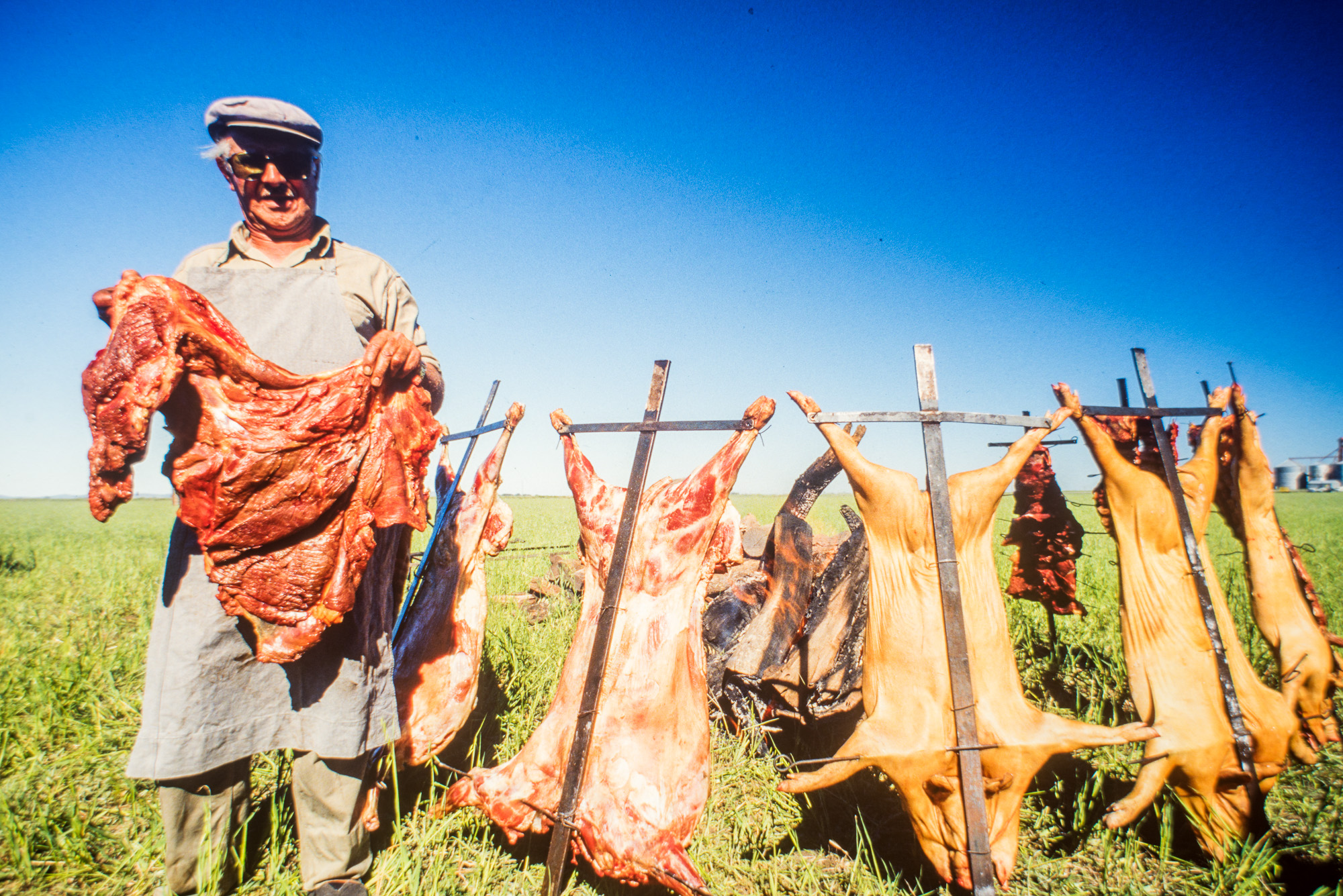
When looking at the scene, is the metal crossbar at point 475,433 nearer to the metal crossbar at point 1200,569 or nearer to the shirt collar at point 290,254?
the shirt collar at point 290,254

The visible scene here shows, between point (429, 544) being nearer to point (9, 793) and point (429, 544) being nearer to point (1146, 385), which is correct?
point (9, 793)

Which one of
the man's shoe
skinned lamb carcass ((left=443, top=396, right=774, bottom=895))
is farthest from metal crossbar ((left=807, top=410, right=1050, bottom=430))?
the man's shoe

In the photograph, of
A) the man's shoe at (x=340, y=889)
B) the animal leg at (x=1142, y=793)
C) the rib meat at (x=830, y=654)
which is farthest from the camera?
the rib meat at (x=830, y=654)

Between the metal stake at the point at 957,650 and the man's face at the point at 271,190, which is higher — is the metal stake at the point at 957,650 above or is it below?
below

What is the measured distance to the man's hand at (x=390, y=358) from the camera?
236cm

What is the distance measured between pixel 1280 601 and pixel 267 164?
598 centimetres

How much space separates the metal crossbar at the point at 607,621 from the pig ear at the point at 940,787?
164cm

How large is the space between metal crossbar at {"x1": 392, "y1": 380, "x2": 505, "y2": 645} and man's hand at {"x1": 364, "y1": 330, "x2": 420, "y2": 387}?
94 cm

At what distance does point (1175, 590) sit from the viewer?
299 cm

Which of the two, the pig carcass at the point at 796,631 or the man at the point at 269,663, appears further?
the pig carcass at the point at 796,631

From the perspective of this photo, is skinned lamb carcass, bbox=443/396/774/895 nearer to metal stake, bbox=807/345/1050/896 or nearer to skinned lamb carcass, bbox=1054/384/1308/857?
metal stake, bbox=807/345/1050/896

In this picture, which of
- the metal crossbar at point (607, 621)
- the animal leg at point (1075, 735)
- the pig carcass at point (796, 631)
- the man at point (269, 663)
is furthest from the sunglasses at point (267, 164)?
the animal leg at point (1075, 735)

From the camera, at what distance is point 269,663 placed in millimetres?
2361

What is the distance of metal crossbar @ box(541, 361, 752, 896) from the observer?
8.42 ft
